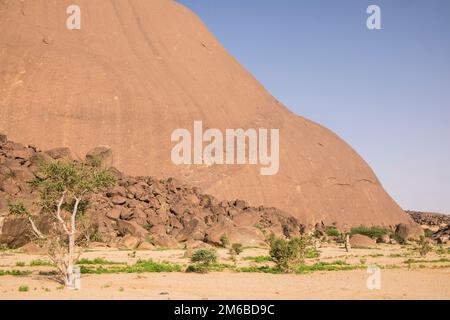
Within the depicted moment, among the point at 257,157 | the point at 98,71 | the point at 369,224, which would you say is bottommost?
the point at 369,224

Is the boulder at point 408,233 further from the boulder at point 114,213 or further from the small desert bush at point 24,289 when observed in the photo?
the small desert bush at point 24,289

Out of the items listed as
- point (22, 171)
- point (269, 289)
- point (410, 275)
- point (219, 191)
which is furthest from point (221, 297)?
point (219, 191)

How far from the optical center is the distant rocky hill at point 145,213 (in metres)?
33.9

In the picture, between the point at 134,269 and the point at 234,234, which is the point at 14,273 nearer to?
the point at 134,269

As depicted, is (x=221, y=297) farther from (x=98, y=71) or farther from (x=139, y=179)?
(x=98, y=71)

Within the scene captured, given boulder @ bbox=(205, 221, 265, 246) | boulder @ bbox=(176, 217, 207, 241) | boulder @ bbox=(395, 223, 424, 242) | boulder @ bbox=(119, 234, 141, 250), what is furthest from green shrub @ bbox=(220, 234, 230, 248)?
boulder @ bbox=(395, 223, 424, 242)

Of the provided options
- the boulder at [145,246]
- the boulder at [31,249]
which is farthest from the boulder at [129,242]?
the boulder at [31,249]

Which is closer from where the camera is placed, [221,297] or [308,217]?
[221,297]

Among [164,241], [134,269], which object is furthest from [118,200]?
[134,269]

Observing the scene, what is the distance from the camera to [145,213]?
43906 millimetres

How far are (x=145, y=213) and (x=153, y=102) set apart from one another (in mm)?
23352

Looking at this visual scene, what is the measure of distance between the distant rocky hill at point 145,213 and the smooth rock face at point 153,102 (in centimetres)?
664

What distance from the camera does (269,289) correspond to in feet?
50.8

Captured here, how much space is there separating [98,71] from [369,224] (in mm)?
42974
